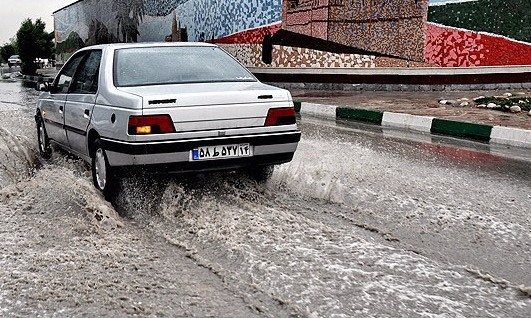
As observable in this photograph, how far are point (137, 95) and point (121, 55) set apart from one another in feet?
3.15

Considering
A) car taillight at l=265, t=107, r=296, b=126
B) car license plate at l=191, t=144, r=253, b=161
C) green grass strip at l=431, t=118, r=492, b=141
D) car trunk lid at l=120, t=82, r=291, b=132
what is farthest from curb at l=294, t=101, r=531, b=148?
car license plate at l=191, t=144, r=253, b=161

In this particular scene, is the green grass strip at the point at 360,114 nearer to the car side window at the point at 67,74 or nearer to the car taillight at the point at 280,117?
the car side window at the point at 67,74

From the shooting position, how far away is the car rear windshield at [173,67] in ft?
17.6

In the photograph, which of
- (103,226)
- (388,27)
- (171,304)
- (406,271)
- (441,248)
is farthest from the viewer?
(388,27)

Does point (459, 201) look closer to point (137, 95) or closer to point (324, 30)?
point (137, 95)

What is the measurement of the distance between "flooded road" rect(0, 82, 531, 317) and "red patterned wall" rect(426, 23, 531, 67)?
11836 mm

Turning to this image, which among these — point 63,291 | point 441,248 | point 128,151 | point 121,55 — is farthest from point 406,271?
point 121,55

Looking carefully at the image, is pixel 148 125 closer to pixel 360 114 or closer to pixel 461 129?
pixel 461 129

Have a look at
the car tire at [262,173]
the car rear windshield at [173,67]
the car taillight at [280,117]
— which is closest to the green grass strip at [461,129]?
the car tire at [262,173]

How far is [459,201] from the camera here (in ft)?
17.8

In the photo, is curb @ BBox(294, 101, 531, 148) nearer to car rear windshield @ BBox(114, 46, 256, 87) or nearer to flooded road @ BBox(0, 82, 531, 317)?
flooded road @ BBox(0, 82, 531, 317)

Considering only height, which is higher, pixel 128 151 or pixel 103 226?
pixel 128 151

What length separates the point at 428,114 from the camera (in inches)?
497

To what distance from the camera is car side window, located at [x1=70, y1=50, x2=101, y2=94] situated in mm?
5703
